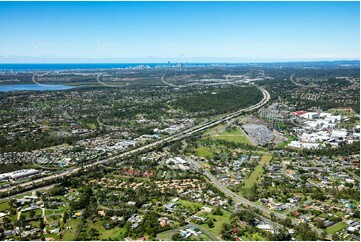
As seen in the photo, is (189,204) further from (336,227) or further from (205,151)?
(205,151)

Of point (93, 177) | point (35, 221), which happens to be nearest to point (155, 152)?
point (93, 177)

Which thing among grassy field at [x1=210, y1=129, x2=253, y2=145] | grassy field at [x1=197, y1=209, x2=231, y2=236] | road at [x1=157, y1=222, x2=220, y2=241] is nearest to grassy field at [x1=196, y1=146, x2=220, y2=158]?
grassy field at [x1=210, y1=129, x2=253, y2=145]

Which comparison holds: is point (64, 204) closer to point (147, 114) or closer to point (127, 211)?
point (127, 211)

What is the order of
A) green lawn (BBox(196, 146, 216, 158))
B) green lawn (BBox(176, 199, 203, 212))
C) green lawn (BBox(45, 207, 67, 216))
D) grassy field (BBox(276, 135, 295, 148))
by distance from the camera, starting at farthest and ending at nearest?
grassy field (BBox(276, 135, 295, 148)), green lawn (BBox(196, 146, 216, 158)), green lawn (BBox(176, 199, 203, 212)), green lawn (BBox(45, 207, 67, 216))

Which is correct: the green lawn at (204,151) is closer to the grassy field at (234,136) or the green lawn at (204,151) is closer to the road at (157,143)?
the road at (157,143)

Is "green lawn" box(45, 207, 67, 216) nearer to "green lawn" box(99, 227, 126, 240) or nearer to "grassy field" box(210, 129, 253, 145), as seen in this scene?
"green lawn" box(99, 227, 126, 240)

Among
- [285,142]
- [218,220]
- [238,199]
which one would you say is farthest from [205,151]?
[218,220]

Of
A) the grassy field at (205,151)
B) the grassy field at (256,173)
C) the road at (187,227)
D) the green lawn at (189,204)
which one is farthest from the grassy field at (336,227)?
the grassy field at (205,151)
